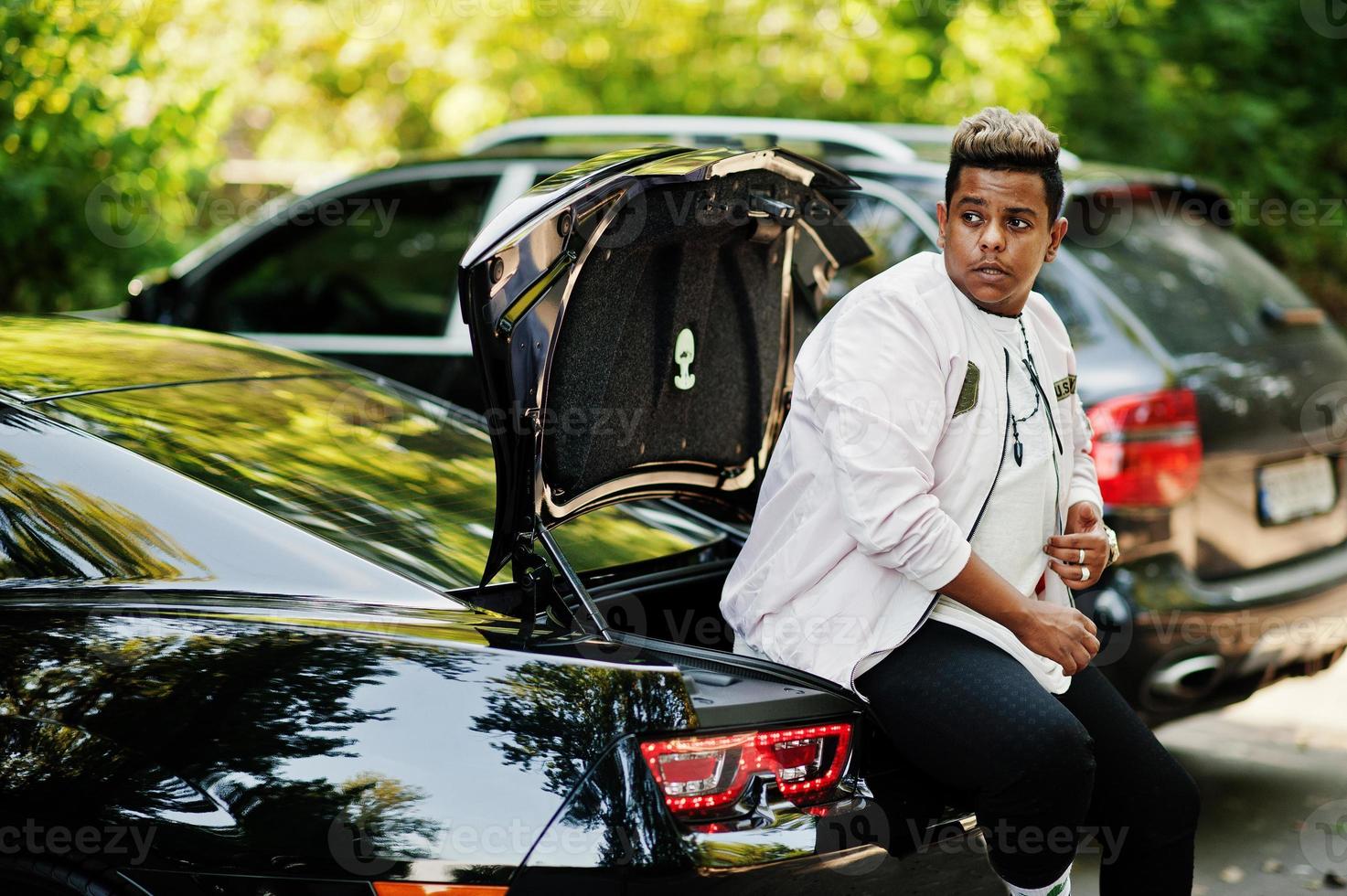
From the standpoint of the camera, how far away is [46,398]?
269 centimetres

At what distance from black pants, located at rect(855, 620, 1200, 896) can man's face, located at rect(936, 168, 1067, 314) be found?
61 cm

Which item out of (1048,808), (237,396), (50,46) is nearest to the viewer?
(1048,808)

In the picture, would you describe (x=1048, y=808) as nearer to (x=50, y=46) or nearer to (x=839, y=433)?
(x=839, y=433)

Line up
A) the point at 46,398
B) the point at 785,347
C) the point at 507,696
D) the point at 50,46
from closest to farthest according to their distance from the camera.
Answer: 1. the point at 507,696
2. the point at 46,398
3. the point at 785,347
4. the point at 50,46

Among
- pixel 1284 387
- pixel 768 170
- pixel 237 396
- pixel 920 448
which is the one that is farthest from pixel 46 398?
pixel 1284 387

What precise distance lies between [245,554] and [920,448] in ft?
3.72

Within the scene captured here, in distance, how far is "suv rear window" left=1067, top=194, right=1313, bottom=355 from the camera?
174 inches

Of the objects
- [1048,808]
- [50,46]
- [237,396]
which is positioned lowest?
[1048,808]

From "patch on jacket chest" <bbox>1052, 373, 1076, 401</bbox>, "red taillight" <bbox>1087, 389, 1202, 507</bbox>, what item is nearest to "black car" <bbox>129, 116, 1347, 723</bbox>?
"red taillight" <bbox>1087, 389, 1202, 507</bbox>

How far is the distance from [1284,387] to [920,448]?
2506 millimetres

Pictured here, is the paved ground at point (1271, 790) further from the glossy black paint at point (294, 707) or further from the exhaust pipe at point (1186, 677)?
the glossy black paint at point (294, 707)

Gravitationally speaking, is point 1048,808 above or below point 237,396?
below

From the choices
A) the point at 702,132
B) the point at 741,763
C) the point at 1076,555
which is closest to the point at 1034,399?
the point at 1076,555

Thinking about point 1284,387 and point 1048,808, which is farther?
point 1284,387
